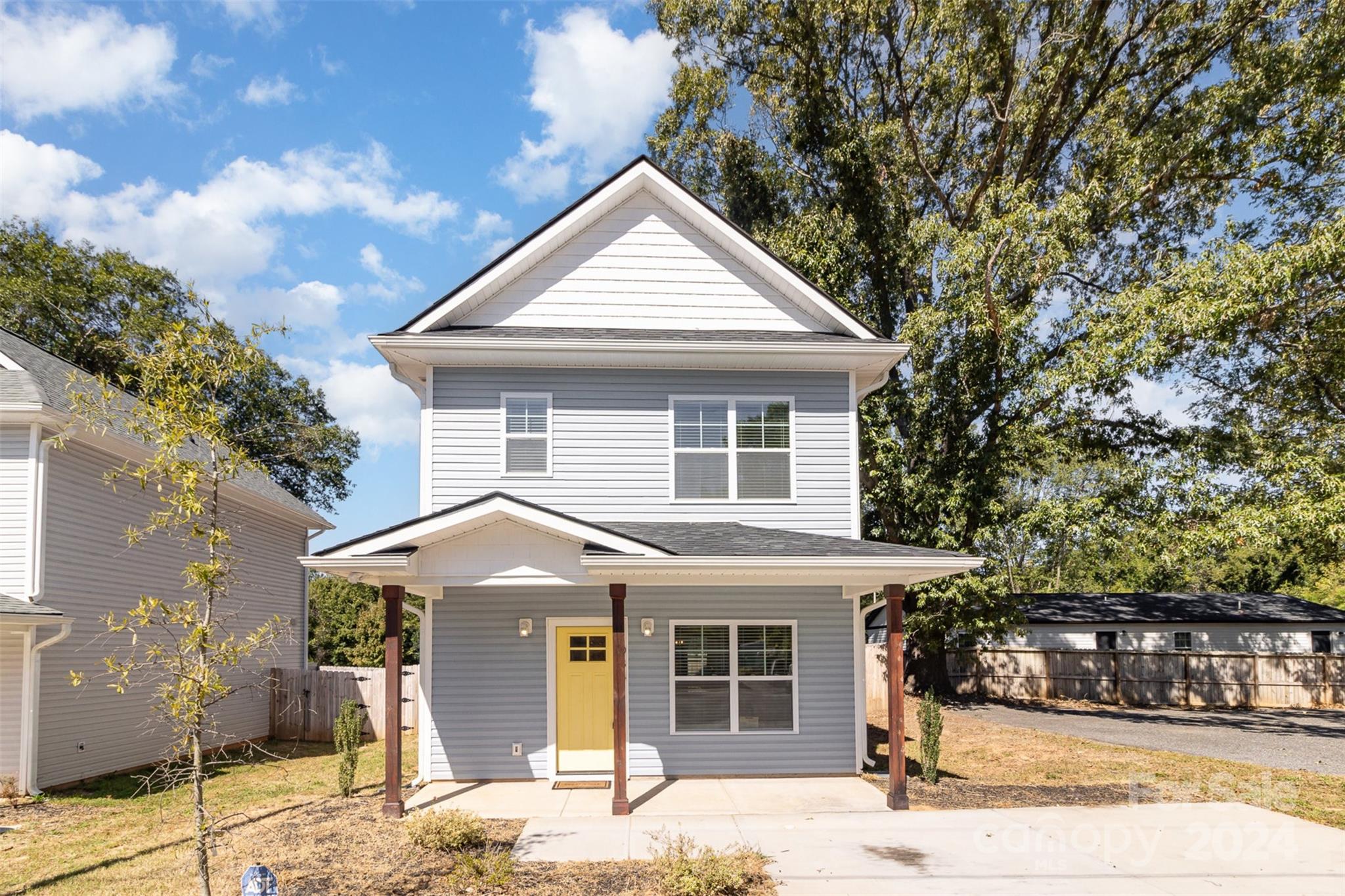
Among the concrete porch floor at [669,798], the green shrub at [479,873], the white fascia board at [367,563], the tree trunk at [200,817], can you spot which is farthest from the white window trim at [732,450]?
the tree trunk at [200,817]

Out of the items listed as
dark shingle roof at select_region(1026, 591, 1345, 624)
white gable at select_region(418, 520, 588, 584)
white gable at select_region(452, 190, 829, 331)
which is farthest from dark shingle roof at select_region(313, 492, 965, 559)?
dark shingle roof at select_region(1026, 591, 1345, 624)

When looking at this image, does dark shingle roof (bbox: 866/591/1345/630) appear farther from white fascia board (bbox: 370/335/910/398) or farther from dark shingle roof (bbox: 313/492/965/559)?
dark shingle roof (bbox: 313/492/965/559)

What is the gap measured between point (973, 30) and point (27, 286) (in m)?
27.0

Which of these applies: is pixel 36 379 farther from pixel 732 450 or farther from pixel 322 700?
pixel 732 450

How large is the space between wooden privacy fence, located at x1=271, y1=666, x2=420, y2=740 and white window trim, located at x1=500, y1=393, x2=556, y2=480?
791cm

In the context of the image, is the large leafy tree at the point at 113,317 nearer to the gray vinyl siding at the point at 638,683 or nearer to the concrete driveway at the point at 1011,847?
the gray vinyl siding at the point at 638,683

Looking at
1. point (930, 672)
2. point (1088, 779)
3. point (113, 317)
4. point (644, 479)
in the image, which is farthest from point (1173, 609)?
point (113, 317)

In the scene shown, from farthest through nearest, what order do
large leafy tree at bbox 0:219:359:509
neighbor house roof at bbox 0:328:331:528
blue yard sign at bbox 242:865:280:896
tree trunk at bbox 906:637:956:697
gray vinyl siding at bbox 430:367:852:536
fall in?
large leafy tree at bbox 0:219:359:509 < tree trunk at bbox 906:637:956:697 < gray vinyl siding at bbox 430:367:852:536 < neighbor house roof at bbox 0:328:331:528 < blue yard sign at bbox 242:865:280:896

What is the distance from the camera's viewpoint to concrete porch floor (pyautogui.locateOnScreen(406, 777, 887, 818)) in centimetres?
980

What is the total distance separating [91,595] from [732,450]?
1012 cm

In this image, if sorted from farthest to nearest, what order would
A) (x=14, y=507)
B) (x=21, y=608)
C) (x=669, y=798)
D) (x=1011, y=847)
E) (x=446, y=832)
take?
(x=14, y=507)
(x=21, y=608)
(x=669, y=798)
(x=1011, y=847)
(x=446, y=832)

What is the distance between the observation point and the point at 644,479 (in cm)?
1229

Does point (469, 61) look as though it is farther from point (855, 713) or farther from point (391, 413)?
point (391, 413)

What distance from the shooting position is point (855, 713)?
38.8ft
